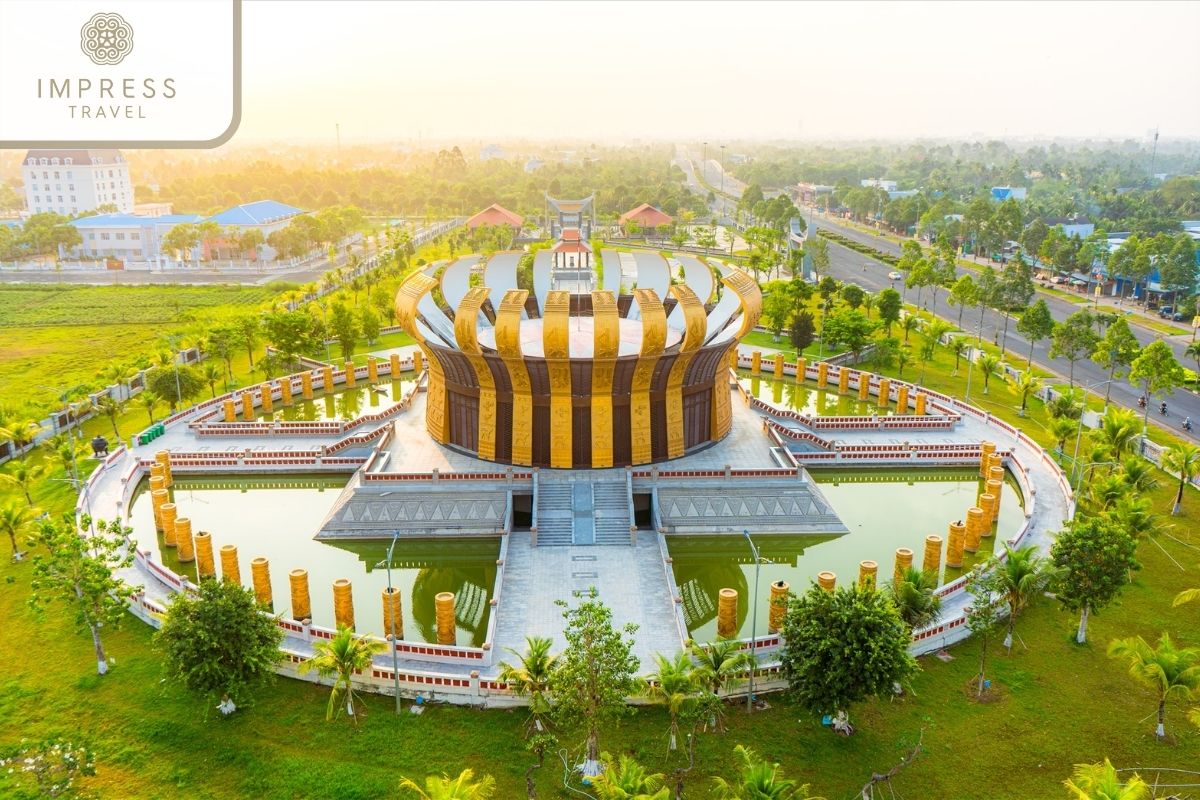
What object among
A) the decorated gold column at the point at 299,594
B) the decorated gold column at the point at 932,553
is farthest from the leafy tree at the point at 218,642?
the decorated gold column at the point at 932,553

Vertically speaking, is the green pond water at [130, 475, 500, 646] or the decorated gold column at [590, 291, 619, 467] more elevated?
the decorated gold column at [590, 291, 619, 467]

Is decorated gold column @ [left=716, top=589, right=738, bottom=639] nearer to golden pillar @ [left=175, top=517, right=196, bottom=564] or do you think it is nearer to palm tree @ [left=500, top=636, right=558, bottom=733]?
palm tree @ [left=500, top=636, right=558, bottom=733]

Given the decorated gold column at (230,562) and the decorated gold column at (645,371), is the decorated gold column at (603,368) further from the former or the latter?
the decorated gold column at (230,562)

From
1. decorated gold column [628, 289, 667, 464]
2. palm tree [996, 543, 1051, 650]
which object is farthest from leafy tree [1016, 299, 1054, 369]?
palm tree [996, 543, 1051, 650]

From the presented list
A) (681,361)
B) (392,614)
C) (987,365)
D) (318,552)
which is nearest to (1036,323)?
(987,365)

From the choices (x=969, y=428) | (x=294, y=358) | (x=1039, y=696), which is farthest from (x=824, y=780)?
(x=294, y=358)

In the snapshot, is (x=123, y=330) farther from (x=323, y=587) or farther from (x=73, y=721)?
(x=73, y=721)
